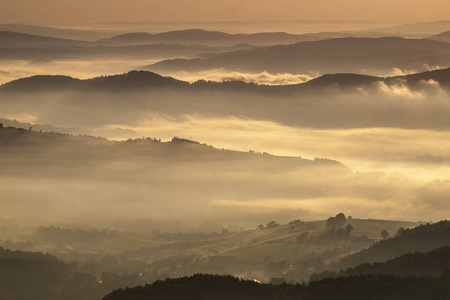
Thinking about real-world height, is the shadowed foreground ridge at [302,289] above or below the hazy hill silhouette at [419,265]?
below

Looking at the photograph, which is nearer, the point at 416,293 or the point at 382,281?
the point at 416,293

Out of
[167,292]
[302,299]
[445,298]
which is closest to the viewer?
[445,298]

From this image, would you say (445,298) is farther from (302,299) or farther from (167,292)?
(167,292)

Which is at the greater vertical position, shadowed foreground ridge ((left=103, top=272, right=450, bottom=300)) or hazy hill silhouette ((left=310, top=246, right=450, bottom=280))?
hazy hill silhouette ((left=310, top=246, right=450, bottom=280))

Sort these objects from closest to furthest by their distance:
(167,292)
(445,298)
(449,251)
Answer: (445,298) → (167,292) → (449,251)

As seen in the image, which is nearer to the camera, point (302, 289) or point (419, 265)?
point (302, 289)

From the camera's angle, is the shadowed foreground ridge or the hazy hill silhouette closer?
the shadowed foreground ridge

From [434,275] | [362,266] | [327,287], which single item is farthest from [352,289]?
[362,266]

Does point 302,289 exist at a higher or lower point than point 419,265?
lower
